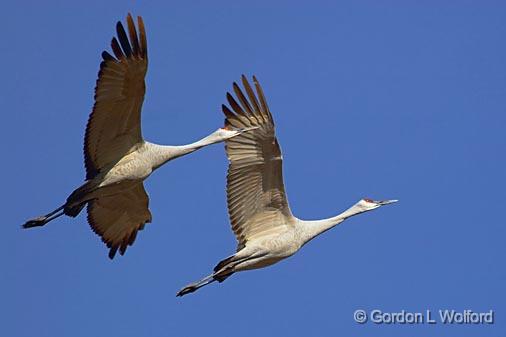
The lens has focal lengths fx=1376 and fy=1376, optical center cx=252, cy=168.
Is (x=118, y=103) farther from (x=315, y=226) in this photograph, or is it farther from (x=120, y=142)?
(x=315, y=226)

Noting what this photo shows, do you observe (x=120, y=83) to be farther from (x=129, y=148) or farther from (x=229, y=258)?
(x=229, y=258)

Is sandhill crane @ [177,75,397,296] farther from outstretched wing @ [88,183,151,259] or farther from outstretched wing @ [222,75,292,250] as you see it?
outstretched wing @ [88,183,151,259]

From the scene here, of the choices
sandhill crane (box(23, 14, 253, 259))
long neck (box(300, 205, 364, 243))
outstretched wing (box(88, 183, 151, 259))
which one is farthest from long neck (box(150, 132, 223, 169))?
long neck (box(300, 205, 364, 243))

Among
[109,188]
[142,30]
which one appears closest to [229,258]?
[109,188]

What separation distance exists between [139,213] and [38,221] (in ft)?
5.70

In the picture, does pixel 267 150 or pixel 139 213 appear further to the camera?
pixel 139 213

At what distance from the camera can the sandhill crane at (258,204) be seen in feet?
69.9

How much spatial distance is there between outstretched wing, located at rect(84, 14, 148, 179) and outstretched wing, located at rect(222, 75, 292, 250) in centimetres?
165

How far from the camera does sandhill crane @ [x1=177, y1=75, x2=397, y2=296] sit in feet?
69.9

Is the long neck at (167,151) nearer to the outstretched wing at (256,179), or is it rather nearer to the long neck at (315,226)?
the outstretched wing at (256,179)

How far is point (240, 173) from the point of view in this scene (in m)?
21.6

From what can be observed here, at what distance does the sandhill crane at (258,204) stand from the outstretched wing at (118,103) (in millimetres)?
1693

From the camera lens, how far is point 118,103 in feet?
68.8

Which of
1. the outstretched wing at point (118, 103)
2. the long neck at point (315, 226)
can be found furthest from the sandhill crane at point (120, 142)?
the long neck at point (315, 226)
